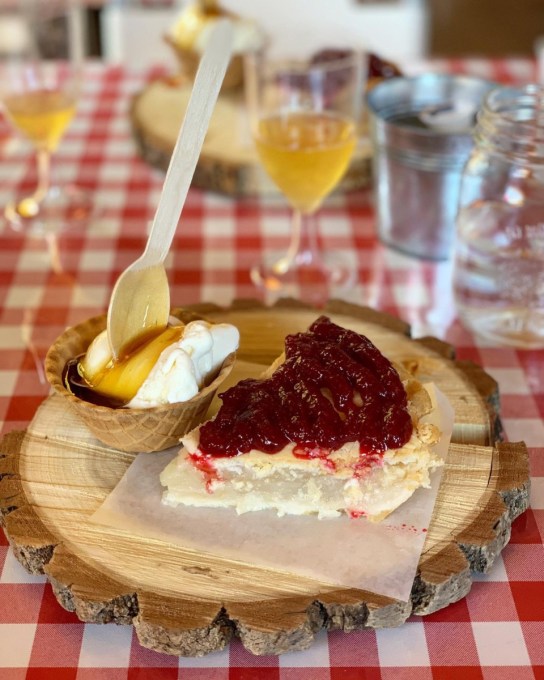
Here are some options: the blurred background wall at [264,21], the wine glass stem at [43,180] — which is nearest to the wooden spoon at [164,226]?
the wine glass stem at [43,180]

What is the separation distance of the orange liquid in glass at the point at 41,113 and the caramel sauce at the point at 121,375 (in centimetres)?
76

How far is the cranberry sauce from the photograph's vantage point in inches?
42.6

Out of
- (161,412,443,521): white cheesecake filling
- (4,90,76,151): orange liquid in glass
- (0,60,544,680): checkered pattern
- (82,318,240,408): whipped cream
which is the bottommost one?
(0,60,544,680): checkered pattern

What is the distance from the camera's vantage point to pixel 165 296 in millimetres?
1228

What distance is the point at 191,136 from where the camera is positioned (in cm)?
118

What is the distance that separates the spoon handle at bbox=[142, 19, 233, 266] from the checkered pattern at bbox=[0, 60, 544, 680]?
1.24 ft

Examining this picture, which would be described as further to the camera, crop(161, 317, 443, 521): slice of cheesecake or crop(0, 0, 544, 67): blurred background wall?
crop(0, 0, 544, 67): blurred background wall

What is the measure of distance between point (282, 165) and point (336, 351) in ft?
1.63

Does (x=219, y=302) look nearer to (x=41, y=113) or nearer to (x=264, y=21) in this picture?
(x=41, y=113)

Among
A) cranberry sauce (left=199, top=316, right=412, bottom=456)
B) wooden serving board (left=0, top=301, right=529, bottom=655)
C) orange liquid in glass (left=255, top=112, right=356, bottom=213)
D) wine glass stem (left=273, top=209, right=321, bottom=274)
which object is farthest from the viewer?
wine glass stem (left=273, top=209, right=321, bottom=274)

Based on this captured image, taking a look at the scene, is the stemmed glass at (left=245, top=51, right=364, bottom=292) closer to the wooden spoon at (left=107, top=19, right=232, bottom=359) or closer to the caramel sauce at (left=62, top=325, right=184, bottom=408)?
the wooden spoon at (left=107, top=19, right=232, bottom=359)

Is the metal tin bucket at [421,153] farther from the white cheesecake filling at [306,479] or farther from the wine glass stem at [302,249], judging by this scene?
the white cheesecake filling at [306,479]

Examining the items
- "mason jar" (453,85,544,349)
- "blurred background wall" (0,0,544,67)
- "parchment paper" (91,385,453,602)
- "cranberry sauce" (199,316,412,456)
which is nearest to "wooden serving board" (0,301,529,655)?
"parchment paper" (91,385,453,602)

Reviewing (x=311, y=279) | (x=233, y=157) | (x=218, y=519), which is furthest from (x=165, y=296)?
(x=233, y=157)
